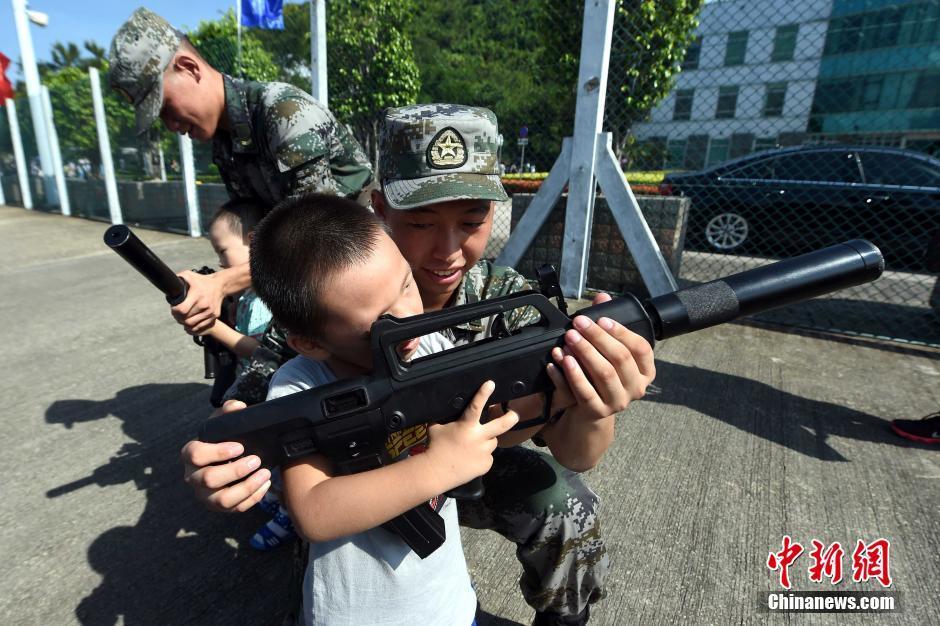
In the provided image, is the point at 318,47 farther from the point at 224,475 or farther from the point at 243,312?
the point at 224,475

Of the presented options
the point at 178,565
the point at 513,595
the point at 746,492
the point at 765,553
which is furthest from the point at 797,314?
the point at 178,565

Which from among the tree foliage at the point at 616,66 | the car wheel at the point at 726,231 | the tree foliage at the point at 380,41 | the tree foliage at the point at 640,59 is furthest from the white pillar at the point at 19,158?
the car wheel at the point at 726,231

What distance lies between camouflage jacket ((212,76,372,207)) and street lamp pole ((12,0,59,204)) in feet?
42.2

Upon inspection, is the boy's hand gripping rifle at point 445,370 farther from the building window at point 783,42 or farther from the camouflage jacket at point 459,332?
the building window at point 783,42

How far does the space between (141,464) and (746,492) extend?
3.03m

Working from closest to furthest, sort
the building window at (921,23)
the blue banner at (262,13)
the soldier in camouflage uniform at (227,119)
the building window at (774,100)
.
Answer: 1. the soldier in camouflage uniform at (227,119)
2. the building window at (921,23)
3. the blue banner at (262,13)
4. the building window at (774,100)

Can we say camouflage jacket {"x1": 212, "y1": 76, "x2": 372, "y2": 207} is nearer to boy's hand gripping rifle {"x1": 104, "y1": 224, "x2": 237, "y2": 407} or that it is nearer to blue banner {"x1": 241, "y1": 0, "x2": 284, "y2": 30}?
boy's hand gripping rifle {"x1": 104, "y1": 224, "x2": 237, "y2": 407}

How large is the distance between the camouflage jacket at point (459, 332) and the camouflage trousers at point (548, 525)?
0.44 meters

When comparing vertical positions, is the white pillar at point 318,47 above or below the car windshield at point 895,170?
above

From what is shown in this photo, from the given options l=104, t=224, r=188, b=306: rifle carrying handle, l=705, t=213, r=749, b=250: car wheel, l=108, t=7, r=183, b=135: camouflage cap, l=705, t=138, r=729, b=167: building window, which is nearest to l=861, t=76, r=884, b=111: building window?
l=705, t=213, r=749, b=250: car wheel

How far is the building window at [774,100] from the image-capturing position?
25.6 feet

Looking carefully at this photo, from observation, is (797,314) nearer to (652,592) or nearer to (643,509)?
(643,509)

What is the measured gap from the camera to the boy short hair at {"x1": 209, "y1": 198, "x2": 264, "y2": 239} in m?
2.23

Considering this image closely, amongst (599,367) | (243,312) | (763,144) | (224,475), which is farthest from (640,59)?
(224,475)
